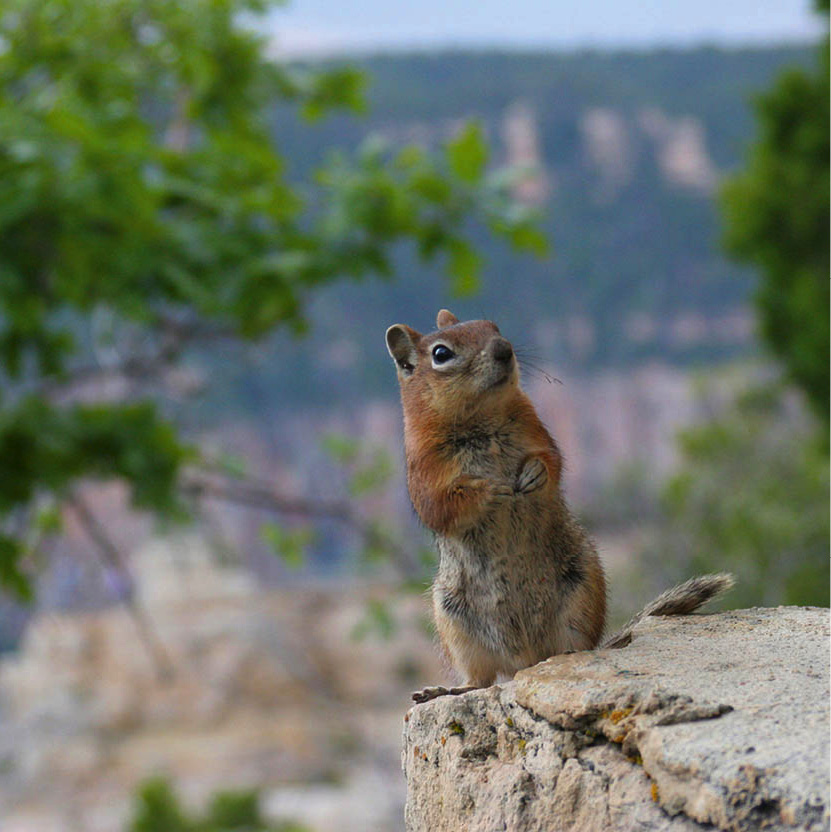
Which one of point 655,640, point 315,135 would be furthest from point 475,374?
point 315,135

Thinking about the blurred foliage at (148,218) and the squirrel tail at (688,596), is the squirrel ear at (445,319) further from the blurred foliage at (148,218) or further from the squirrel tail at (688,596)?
the blurred foliage at (148,218)

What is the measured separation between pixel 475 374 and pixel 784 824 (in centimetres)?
139

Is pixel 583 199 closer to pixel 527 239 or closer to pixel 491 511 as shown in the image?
pixel 527 239

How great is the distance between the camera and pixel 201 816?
19.9m

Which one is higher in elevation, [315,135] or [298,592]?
[315,135]

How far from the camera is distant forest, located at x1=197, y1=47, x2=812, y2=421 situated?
50.8m

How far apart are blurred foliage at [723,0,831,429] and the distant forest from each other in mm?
27580

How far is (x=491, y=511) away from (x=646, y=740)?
29.3 inches

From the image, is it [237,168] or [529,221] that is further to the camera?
[237,168]

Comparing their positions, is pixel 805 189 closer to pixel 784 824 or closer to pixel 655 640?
pixel 655 640

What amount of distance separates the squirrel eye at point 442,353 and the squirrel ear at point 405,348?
0.14 metres

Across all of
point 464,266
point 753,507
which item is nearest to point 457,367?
point 464,266

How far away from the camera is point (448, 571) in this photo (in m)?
3.17

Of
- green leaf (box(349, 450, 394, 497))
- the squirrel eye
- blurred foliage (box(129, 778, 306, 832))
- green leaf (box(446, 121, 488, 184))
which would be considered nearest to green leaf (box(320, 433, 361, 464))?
green leaf (box(349, 450, 394, 497))
